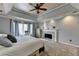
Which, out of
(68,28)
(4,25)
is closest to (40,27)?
(68,28)

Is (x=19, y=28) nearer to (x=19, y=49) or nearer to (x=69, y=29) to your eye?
(x=19, y=49)

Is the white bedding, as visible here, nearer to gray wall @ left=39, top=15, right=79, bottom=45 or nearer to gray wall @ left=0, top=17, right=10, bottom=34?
gray wall @ left=0, top=17, right=10, bottom=34

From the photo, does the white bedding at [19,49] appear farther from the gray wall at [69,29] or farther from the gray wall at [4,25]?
the gray wall at [69,29]

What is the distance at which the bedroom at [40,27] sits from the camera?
1967 millimetres

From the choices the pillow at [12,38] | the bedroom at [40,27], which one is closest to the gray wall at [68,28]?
the bedroom at [40,27]

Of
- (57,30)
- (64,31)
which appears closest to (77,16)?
(64,31)

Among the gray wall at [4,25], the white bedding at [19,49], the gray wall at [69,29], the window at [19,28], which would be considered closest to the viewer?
the white bedding at [19,49]

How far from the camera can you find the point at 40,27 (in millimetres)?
3236

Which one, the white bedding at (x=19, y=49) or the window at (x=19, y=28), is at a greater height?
the window at (x=19, y=28)

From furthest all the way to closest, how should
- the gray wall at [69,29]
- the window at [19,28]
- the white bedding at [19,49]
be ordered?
the gray wall at [69,29] → the window at [19,28] → the white bedding at [19,49]

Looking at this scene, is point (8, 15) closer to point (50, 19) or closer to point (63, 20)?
point (50, 19)

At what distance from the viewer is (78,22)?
2900 millimetres

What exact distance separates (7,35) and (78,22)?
228 centimetres

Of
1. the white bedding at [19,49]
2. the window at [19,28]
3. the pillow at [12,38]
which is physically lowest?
the white bedding at [19,49]
